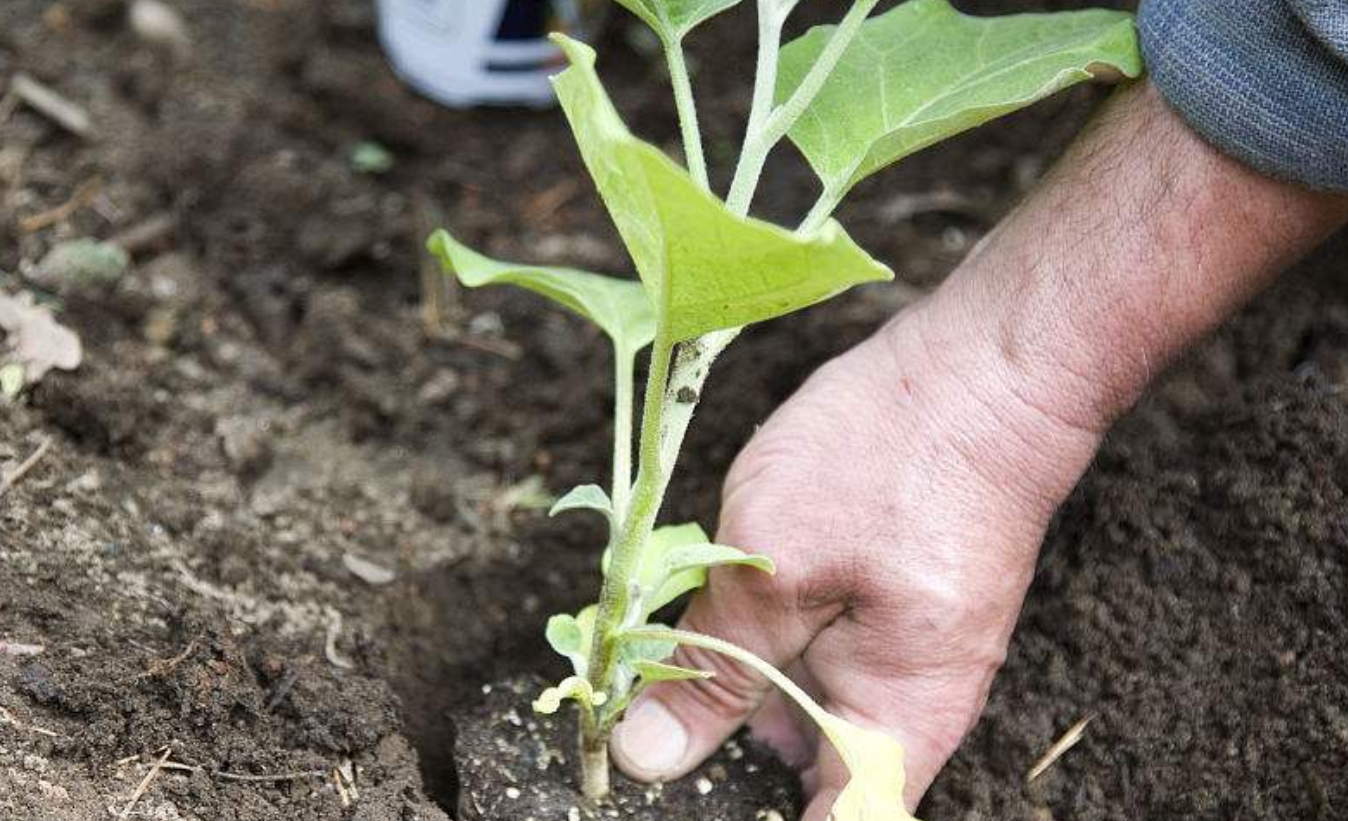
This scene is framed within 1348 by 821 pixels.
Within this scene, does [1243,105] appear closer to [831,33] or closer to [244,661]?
[831,33]

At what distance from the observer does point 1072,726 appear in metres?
1.50

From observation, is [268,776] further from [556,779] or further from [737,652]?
[737,652]

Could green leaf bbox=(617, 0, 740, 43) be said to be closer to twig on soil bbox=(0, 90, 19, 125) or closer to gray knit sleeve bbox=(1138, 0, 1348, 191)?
gray knit sleeve bbox=(1138, 0, 1348, 191)

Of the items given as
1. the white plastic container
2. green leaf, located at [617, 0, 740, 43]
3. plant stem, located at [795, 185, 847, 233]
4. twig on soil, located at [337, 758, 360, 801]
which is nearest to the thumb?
twig on soil, located at [337, 758, 360, 801]

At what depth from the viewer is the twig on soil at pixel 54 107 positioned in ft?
7.08

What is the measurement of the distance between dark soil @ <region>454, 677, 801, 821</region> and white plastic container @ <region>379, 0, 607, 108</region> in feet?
4.01

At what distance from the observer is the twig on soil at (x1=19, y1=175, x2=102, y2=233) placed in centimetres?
197

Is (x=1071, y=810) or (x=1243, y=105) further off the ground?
(x=1243, y=105)

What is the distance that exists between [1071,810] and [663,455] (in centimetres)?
57

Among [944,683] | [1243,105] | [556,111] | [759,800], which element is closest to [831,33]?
[1243,105]

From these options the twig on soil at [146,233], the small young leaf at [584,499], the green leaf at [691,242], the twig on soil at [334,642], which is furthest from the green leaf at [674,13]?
the twig on soil at [146,233]

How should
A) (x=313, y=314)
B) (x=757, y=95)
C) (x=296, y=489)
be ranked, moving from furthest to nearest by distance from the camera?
(x=313, y=314) < (x=296, y=489) < (x=757, y=95)

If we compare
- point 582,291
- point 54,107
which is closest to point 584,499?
point 582,291

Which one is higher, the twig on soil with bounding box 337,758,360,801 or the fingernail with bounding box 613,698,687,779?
the fingernail with bounding box 613,698,687,779
